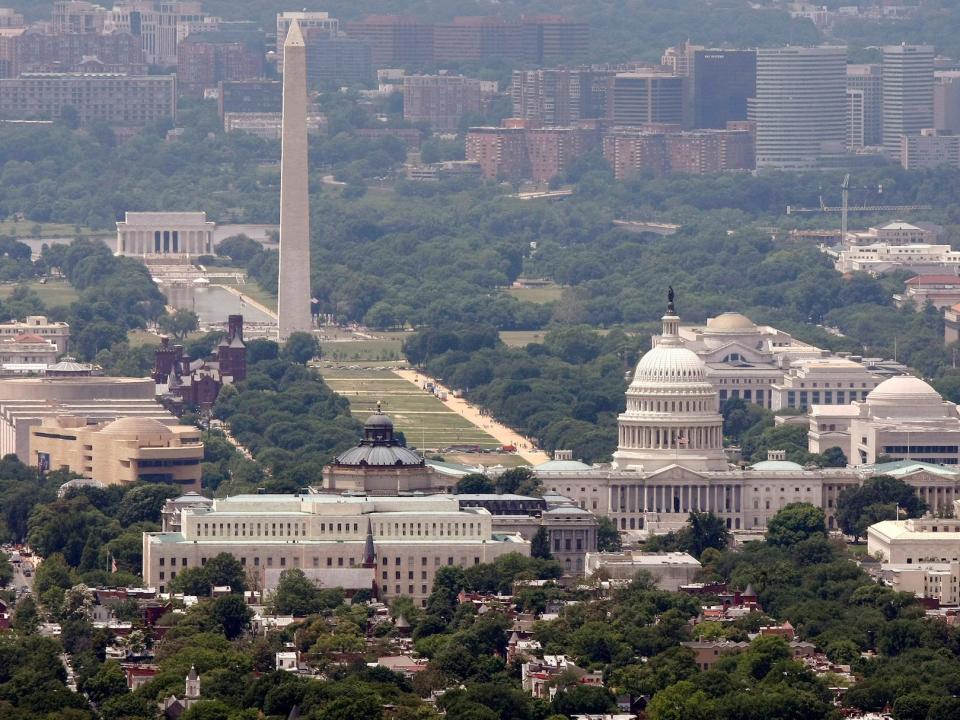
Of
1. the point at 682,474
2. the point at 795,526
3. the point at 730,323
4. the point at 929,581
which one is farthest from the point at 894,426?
the point at 929,581

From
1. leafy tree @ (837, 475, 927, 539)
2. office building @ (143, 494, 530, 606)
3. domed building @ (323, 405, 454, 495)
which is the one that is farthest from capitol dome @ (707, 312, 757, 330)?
office building @ (143, 494, 530, 606)

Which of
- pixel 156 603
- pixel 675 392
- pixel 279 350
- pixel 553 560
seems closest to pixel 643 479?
pixel 675 392

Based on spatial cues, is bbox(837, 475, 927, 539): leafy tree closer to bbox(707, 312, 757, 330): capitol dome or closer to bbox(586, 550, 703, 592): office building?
bbox(586, 550, 703, 592): office building

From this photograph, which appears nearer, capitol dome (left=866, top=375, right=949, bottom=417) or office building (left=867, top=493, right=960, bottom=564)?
office building (left=867, top=493, right=960, bottom=564)

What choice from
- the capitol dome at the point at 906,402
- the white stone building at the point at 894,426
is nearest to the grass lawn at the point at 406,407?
the white stone building at the point at 894,426

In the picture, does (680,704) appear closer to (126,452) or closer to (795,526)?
(795,526)

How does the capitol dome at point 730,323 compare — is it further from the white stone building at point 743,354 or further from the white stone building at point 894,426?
the white stone building at point 894,426

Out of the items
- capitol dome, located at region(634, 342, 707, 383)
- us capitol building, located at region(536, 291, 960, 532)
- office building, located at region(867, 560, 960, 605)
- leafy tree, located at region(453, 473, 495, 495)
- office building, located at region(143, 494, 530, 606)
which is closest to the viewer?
office building, located at region(867, 560, 960, 605)
